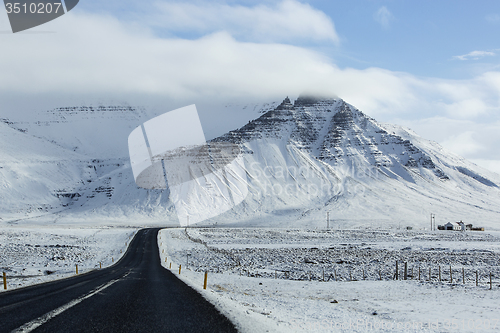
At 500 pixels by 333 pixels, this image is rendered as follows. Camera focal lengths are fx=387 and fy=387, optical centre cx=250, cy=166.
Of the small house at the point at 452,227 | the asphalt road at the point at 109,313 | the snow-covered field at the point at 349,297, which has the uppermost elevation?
the asphalt road at the point at 109,313

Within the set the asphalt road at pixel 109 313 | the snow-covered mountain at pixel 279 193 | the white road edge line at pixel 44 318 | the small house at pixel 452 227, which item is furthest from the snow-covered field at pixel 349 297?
the snow-covered mountain at pixel 279 193

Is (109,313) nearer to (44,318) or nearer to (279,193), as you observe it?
(44,318)

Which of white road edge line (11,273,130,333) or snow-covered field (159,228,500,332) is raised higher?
white road edge line (11,273,130,333)

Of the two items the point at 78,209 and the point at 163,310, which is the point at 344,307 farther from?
the point at 78,209

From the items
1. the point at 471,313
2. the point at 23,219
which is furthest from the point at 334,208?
the point at 471,313

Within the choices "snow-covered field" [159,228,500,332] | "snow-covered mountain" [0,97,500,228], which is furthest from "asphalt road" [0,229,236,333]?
"snow-covered mountain" [0,97,500,228]

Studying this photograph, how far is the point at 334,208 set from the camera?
148875mm

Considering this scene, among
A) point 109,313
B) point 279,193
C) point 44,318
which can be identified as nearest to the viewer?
point 44,318

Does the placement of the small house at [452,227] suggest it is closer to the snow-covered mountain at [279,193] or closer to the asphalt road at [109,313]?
the snow-covered mountain at [279,193]

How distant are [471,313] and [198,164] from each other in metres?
164

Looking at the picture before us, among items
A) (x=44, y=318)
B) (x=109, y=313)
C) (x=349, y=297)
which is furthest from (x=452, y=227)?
(x=44, y=318)

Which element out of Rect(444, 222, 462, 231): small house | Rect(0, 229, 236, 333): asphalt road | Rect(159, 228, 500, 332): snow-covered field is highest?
Rect(0, 229, 236, 333): asphalt road

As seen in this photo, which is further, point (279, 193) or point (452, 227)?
point (279, 193)

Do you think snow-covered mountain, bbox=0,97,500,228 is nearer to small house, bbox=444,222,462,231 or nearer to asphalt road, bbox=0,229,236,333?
small house, bbox=444,222,462,231
